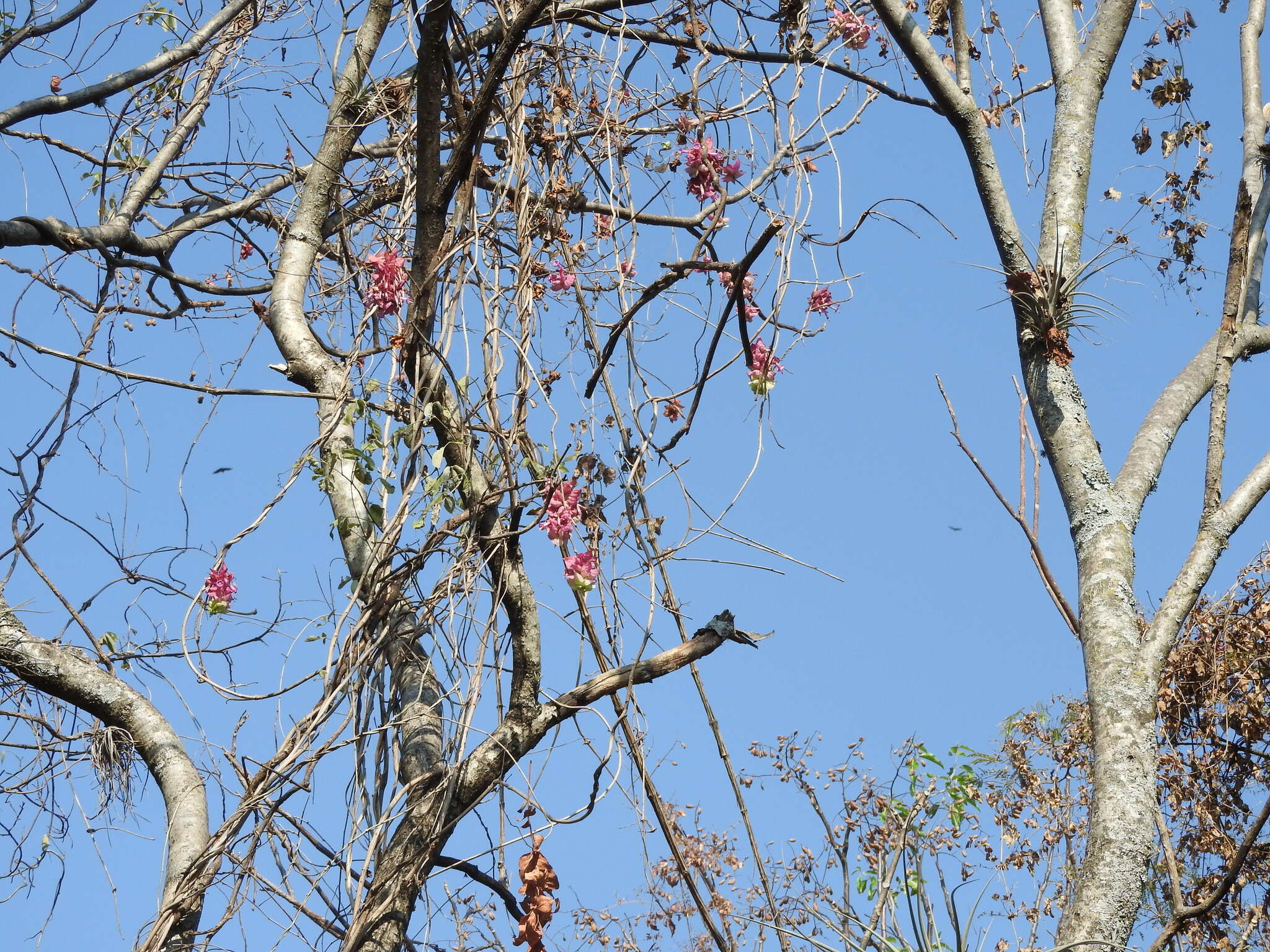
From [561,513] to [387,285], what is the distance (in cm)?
66

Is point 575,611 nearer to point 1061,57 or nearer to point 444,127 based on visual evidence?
point 444,127

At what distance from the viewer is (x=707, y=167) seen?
9.66 feet

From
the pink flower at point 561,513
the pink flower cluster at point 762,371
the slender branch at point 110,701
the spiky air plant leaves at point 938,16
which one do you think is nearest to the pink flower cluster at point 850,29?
the spiky air plant leaves at point 938,16

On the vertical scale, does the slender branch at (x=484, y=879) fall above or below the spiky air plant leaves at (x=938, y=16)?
below

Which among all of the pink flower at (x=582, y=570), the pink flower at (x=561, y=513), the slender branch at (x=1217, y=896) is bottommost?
the slender branch at (x=1217, y=896)

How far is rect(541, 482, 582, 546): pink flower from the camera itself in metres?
2.31

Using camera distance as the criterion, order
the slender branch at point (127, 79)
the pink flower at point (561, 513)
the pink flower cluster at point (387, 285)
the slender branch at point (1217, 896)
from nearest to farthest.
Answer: the slender branch at point (1217, 896)
the pink flower at point (561, 513)
the pink flower cluster at point (387, 285)
the slender branch at point (127, 79)

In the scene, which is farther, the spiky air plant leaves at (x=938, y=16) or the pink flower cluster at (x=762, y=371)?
the spiky air plant leaves at (x=938, y=16)

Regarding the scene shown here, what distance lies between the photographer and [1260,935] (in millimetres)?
4027

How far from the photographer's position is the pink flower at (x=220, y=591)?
2.84m

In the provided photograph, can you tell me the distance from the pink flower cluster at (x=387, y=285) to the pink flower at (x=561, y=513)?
57 cm

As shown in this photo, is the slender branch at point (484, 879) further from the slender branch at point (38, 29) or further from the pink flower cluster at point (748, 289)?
the slender branch at point (38, 29)

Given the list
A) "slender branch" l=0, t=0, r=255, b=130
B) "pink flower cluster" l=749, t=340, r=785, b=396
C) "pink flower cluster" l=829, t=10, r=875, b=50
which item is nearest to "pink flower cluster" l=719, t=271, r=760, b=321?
"pink flower cluster" l=749, t=340, r=785, b=396

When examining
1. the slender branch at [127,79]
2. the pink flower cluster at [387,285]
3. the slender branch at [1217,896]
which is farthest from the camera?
the slender branch at [127,79]
